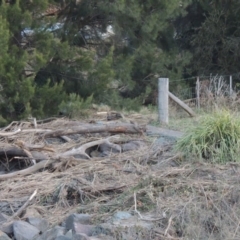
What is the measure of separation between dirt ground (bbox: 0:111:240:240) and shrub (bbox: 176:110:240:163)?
0.60 ft

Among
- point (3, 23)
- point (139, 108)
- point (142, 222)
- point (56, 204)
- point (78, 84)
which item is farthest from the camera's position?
point (139, 108)

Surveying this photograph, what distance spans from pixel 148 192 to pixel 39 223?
1.23 m

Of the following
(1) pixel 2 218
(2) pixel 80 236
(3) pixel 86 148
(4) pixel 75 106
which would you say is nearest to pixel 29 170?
(3) pixel 86 148

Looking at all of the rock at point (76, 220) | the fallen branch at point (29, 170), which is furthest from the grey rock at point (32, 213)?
the fallen branch at point (29, 170)

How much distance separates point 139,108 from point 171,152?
698 cm

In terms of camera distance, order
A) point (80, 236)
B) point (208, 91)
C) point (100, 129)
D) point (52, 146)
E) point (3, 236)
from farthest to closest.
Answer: point (208, 91) → point (100, 129) → point (52, 146) → point (3, 236) → point (80, 236)

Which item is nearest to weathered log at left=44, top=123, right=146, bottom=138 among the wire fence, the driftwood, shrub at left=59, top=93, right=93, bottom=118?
the driftwood

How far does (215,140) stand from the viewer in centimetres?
855

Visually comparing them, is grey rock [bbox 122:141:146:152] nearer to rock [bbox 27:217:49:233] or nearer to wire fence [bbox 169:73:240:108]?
wire fence [bbox 169:73:240:108]

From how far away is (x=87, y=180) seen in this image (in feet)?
26.6

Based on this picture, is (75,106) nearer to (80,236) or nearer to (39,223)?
(39,223)

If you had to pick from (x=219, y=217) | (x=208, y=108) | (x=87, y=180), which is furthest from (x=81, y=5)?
(x=219, y=217)

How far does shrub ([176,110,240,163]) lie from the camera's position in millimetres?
8391

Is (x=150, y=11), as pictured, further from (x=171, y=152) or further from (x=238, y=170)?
(x=238, y=170)
